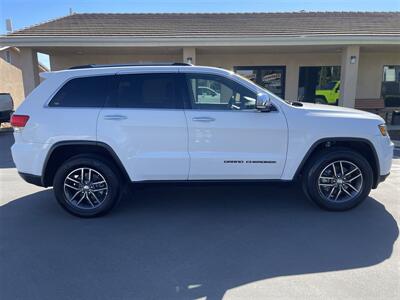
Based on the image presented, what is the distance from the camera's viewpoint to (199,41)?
35.3 ft

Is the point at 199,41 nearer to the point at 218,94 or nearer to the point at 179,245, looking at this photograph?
the point at 218,94

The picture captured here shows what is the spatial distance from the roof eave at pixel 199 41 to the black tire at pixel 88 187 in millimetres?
7436

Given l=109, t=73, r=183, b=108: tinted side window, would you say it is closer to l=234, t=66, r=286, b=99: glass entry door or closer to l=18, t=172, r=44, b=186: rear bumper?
l=18, t=172, r=44, b=186: rear bumper

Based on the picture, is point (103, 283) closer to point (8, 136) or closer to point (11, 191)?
point (11, 191)

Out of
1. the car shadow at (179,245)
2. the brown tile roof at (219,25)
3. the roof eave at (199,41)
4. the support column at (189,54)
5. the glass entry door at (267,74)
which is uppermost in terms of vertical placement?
the brown tile roof at (219,25)

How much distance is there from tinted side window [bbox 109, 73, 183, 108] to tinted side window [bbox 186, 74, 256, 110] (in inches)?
8.0

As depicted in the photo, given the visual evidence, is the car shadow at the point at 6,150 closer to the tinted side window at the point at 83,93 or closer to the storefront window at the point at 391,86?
the tinted side window at the point at 83,93

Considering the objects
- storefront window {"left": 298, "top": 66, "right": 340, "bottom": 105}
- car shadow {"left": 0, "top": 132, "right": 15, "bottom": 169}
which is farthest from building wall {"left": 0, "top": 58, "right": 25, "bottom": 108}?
storefront window {"left": 298, "top": 66, "right": 340, "bottom": 105}

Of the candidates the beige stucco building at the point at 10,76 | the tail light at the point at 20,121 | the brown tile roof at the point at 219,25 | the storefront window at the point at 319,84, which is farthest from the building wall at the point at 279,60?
the beige stucco building at the point at 10,76

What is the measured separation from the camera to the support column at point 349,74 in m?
11.2

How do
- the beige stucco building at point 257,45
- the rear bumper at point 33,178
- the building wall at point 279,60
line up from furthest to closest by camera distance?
1. the building wall at point 279,60
2. the beige stucco building at point 257,45
3. the rear bumper at point 33,178

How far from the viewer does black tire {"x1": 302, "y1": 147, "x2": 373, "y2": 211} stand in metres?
4.27

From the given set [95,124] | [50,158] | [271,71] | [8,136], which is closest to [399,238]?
[95,124]

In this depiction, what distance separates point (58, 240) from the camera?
369cm
